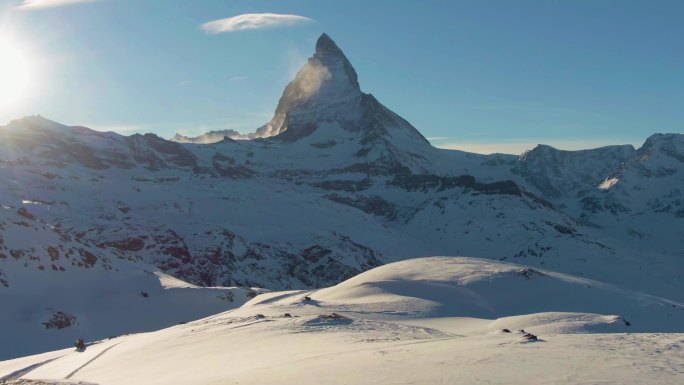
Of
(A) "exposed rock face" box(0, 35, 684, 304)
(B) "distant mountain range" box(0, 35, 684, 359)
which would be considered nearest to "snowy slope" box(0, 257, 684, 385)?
(B) "distant mountain range" box(0, 35, 684, 359)

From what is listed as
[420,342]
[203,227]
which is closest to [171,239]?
[203,227]

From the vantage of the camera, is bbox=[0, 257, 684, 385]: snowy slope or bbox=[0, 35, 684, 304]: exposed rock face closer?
bbox=[0, 257, 684, 385]: snowy slope

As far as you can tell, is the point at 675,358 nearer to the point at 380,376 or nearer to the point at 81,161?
the point at 380,376

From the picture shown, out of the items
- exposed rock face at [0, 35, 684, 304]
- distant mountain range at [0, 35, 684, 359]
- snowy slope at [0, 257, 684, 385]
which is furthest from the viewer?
exposed rock face at [0, 35, 684, 304]

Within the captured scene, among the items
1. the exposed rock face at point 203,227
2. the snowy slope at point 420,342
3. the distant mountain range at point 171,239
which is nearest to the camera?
the snowy slope at point 420,342

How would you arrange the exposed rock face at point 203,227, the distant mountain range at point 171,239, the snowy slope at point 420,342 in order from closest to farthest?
the snowy slope at point 420,342
the distant mountain range at point 171,239
the exposed rock face at point 203,227

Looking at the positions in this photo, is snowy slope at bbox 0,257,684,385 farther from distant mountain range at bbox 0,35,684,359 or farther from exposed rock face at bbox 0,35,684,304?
exposed rock face at bbox 0,35,684,304

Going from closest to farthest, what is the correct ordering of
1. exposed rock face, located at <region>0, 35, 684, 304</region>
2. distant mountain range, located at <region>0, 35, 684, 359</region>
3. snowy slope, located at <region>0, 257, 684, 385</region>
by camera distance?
snowy slope, located at <region>0, 257, 684, 385</region>, distant mountain range, located at <region>0, 35, 684, 359</region>, exposed rock face, located at <region>0, 35, 684, 304</region>

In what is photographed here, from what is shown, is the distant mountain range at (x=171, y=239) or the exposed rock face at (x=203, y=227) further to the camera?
the exposed rock face at (x=203, y=227)

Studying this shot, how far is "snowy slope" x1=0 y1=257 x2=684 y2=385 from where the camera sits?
15.2 metres

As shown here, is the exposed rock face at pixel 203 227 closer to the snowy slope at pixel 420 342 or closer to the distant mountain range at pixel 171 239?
the distant mountain range at pixel 171 239

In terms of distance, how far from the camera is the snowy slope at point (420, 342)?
49.9 ft

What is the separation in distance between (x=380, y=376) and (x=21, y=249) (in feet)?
131

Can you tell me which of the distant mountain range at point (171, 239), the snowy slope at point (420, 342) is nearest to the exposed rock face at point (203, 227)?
the distant mountain range at point (171, 239)
